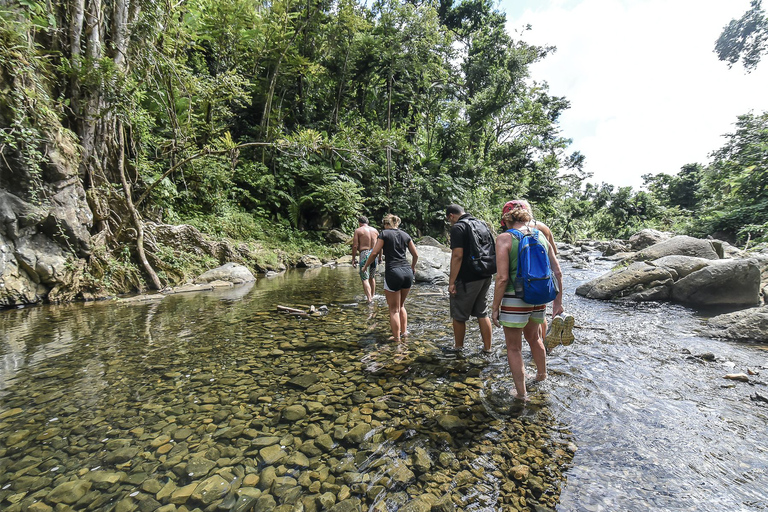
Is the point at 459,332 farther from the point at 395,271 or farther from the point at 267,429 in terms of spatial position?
the point at 267,429

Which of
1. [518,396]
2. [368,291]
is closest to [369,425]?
[518,396]

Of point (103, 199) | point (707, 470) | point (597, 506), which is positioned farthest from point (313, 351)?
point (103, 199)

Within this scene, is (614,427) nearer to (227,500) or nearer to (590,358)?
(590,358)

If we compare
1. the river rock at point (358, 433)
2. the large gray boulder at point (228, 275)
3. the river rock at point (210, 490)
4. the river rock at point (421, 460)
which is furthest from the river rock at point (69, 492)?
the large gray boulder at point (228, 275)

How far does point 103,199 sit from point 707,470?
13.3 meters

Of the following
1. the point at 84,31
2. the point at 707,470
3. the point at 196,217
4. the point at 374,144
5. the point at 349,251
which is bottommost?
the point at 707,470

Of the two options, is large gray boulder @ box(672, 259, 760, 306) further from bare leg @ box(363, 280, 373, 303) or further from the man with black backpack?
bare leg @ box(363, 280, 373, 303)

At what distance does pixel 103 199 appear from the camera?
372 inches

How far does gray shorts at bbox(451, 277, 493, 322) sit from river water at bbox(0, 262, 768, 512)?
0.69 m

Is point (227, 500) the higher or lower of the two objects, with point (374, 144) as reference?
lower

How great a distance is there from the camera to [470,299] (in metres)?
4.58

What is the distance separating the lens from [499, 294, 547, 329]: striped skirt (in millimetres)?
3344

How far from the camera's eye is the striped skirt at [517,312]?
132 inches

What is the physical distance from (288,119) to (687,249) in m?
22.4
